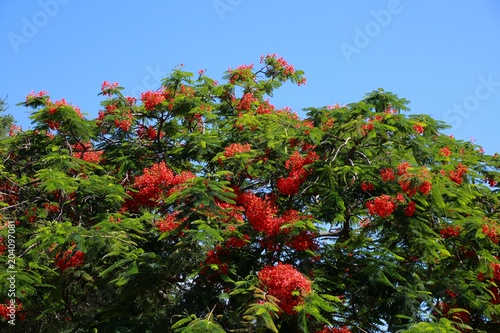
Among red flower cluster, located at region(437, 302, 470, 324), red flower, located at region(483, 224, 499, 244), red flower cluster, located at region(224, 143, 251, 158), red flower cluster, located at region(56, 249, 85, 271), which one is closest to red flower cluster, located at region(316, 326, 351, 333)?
red flower cluster, located at region(437, 302, 470, 324)

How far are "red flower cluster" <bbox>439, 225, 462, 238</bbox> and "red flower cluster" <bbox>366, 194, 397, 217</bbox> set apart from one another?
3.88 feet

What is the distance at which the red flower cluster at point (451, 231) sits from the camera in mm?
9062

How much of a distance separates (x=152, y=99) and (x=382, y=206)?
204 inches

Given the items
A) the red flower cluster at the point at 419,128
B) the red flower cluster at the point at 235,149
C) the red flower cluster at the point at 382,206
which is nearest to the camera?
the red flower cluster at the point at 382,206

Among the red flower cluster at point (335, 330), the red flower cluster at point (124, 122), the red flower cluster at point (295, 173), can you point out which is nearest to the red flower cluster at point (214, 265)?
the red flower cluster at point (295, 173)

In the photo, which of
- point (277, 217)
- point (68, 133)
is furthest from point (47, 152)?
point (277, 217)

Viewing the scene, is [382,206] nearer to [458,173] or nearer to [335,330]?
[335,330]

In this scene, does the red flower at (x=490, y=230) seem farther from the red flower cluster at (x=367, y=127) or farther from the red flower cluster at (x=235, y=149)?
the red flower cluster at (x=235, y=149)

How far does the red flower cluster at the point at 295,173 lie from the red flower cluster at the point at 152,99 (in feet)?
11.1

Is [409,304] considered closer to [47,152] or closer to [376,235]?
[376,235]

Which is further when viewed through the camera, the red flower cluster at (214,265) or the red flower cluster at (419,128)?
the red flower cluster at (419,128)

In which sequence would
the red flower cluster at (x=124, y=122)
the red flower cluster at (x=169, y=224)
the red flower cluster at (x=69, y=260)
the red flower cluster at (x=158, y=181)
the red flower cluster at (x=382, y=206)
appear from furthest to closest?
the red flower cluster at (x=124, y=122) → the red flower cluster at (x=158, y=181) → the red flower cluster at (x=69, y=260) → the red flower cluster at (x=169, y=224) → the red flower cluster at (x=382, y=206)

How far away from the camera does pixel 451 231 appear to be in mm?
9086

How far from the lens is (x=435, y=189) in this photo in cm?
842
